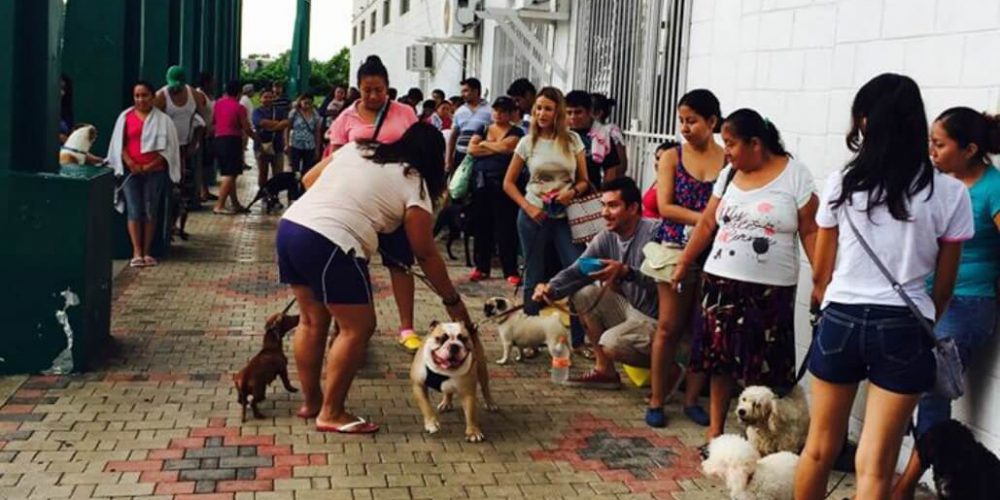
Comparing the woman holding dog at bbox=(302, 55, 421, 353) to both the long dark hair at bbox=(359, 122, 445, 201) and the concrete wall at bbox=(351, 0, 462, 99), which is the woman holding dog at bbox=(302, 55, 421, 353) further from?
the concrete wall at bbox=(351, 0, 462, 99)

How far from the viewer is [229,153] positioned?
1425 cm

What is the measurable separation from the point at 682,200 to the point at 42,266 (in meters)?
3.63

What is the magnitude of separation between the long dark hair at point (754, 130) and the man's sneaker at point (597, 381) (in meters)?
2.07

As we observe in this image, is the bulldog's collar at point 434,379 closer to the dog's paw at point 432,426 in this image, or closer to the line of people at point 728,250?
the dog's paw at point 432,426

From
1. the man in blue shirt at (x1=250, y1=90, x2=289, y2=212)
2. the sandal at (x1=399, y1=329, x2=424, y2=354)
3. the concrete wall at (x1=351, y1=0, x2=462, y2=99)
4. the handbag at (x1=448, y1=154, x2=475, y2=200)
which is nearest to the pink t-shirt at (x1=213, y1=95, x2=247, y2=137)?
the man in blue shirt at (x1=250, y1=90, x2=289, y2=212)

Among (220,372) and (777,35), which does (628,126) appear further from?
(220,372)

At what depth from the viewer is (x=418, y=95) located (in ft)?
48.6

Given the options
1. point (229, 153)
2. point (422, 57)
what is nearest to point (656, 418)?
point (229, 153)

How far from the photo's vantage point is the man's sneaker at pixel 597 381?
20.7 ft

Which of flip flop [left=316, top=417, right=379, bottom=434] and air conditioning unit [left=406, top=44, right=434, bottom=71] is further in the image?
air conditioning unit [left=406, top=44, right=434, bottom=71]

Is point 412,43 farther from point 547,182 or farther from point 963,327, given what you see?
point 963,327

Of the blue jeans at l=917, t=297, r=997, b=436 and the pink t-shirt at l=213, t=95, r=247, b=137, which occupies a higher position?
the pink t-shirt at l=213, t=95, r=247, b=137

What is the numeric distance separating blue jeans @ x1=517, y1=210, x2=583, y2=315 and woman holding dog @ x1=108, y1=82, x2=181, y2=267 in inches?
152

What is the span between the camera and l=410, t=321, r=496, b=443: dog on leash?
5.07 metres
